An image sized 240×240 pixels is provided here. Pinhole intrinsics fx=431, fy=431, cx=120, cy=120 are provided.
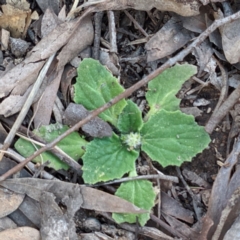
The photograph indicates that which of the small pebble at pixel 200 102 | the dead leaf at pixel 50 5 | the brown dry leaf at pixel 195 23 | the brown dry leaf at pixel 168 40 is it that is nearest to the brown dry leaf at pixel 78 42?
the dead leaf at pixel 50 5

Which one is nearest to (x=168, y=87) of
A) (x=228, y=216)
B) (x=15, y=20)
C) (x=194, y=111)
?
(x=194, y=111)

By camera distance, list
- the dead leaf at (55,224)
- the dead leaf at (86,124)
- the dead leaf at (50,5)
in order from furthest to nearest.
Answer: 1. the dead leaf at (50,5)
2. the dead leaf at (86,124)
3. the dead leaf at (55,224)

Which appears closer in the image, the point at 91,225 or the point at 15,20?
the point at 91,225

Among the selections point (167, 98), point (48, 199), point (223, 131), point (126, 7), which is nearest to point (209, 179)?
point (223, 131)

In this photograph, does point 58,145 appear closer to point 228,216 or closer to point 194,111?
point 194,111

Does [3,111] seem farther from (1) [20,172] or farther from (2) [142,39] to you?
(2) [142,39]

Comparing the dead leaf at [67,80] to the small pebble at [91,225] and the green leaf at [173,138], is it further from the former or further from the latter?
the small pebble at [91,225]
